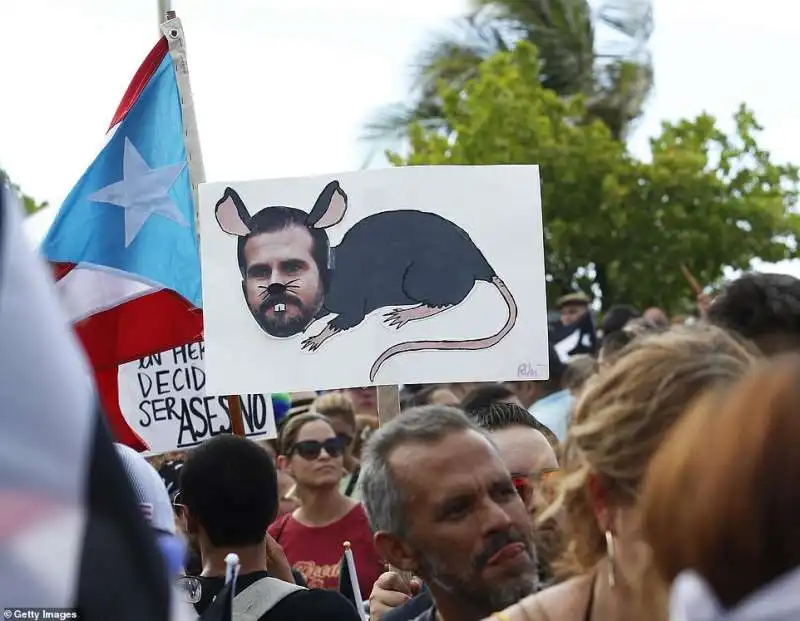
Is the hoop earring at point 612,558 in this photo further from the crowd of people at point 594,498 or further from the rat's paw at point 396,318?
the rat's paw at point 396,318

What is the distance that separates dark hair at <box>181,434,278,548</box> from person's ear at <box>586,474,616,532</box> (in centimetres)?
158

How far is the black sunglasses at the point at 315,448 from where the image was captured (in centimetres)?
600

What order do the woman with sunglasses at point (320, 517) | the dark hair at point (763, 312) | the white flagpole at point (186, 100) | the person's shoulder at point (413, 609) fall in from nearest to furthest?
the person's shoulder at point (413, 609) → the dark hair at point (763, 312) → the woman with sunglasses at point (320, 517) → the white flagpole at point (186, 100)

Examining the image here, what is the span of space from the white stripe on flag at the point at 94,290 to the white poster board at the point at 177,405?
0.27 m

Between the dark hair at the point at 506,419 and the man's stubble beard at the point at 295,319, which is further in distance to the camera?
the man's stubble beard at the point at 295,319

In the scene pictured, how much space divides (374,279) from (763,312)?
5.78 ft

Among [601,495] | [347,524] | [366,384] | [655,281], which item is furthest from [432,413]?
[655,281]

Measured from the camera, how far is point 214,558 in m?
3.66

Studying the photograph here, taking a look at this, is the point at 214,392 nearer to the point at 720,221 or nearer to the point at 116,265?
the point at 116,265

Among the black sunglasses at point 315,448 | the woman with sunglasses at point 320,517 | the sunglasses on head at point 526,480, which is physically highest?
the sunglasses on head at point 526,480

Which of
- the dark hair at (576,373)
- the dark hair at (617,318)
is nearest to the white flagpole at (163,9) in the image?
the dark hair at (576,373)

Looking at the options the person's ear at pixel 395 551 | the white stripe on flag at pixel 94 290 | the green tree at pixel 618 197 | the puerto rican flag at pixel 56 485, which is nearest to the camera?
the puerto rican flag at pixel 56 485

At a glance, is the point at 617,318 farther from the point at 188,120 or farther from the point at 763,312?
the point at 763,312

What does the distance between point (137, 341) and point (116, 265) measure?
40 cm
